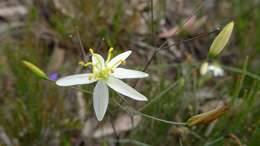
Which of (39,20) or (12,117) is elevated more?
(39,20)

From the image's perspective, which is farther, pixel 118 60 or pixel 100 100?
pixel 118 60

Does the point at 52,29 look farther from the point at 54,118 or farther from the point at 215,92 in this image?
the point at 215,92

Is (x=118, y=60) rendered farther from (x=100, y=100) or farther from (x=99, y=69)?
(x=100, y=100)

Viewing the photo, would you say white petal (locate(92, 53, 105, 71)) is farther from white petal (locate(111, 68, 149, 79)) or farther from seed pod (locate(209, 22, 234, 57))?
seed pod (locate(209, 22, 234, 57))

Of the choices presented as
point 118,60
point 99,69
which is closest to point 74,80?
point 99,69

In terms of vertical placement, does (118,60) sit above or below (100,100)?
above

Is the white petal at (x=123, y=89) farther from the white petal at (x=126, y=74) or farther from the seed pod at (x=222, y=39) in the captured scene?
the seed pod at (x=222, y=39)

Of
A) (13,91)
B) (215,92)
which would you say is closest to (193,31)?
(215,92)

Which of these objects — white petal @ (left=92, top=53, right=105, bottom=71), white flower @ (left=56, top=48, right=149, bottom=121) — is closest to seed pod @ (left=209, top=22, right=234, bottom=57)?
white flower @ (left=56, top=48, right=149, bottom=121)
